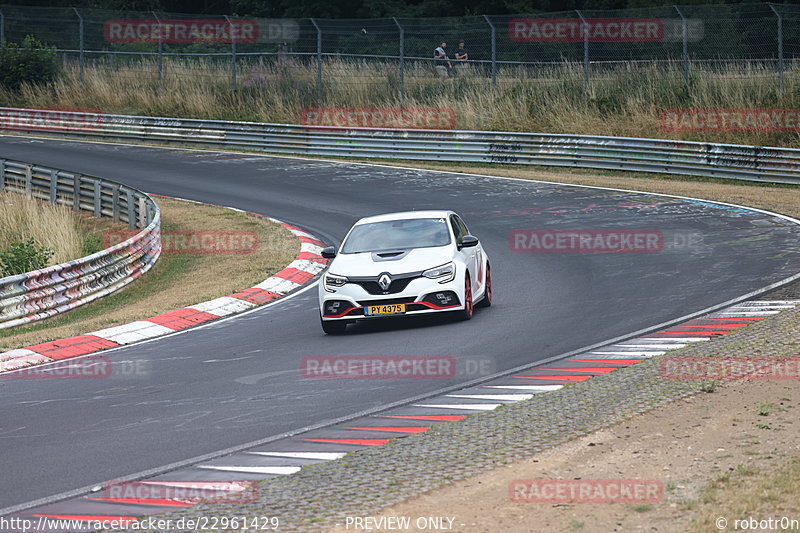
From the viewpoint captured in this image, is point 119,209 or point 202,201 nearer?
point 119,209

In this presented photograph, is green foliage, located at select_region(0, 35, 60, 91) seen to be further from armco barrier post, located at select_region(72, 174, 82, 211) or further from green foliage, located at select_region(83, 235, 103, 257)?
green foliage, located at select_region(83, 235, 103, 257)

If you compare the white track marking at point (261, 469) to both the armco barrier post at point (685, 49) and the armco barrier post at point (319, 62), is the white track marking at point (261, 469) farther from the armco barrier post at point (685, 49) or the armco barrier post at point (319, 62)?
the armco barrier post at point (319, 62)

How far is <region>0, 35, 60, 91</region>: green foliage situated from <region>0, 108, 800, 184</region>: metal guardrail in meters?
3.43

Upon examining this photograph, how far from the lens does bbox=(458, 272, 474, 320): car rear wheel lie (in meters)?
13.8

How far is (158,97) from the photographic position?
1633 inches

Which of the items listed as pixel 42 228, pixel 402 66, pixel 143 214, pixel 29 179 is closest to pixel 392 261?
pixel 42 228

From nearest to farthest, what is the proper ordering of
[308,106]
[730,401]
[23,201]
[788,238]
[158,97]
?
[730,401] < [788,238] < [23,201] < [308,106] < [158,97]

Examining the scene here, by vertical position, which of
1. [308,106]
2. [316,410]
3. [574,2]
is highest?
[574,2]

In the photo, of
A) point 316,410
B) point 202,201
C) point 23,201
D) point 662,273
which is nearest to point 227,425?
point 316,410

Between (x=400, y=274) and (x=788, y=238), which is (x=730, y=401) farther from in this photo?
(x=788, y=238)

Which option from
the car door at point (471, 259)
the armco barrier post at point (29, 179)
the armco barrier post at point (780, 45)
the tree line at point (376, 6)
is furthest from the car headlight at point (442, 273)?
the tree line at point (376, 6)

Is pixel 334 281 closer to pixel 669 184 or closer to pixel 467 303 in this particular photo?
pixel 467 303

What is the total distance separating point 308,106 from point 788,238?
2192 centimetres

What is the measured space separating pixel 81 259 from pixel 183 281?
205 centimetres
